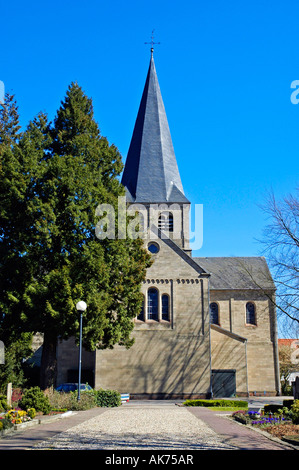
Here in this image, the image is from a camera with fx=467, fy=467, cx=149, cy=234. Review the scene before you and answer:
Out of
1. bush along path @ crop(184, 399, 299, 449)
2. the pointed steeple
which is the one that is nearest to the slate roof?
the pointed steeple

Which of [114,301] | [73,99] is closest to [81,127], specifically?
[73,99]

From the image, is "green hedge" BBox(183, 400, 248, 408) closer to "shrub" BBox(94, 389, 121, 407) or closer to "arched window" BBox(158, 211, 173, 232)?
"shrub" BBox(94, 389, 121, 407)

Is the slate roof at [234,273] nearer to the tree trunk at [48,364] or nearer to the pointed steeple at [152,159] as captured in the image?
the pointed steeple at [152,159]

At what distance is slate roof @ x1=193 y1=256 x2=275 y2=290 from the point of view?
4416cm

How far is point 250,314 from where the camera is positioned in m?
44.1

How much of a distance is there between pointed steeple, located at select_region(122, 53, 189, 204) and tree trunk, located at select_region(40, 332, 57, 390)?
20978 mm

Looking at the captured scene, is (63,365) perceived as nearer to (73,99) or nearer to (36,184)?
(36,184)

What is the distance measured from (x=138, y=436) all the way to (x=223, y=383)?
26.1 m

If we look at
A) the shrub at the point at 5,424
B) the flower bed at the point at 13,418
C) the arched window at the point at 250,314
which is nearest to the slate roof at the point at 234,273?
the arched window at the point at 250,314

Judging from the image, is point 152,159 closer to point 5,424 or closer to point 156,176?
point 156,176

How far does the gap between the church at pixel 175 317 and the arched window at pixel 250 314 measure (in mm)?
94

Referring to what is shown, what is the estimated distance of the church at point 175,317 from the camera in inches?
1302

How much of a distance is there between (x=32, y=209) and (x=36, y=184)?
184 cm

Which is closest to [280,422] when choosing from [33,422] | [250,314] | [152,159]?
[33,422]
